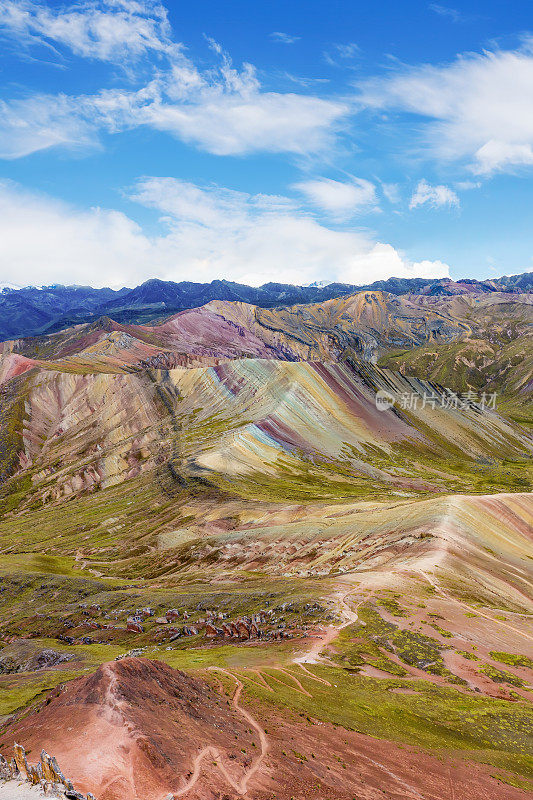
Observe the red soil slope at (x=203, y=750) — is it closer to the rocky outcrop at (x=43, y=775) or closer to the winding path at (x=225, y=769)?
the winding path at (x=225, y=769)

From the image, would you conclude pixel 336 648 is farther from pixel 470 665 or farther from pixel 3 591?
pixel 3 591

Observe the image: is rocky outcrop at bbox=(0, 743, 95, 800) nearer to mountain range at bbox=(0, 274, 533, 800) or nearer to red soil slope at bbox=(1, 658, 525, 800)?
mountain range at bbox=(0, 274, 533, 800)

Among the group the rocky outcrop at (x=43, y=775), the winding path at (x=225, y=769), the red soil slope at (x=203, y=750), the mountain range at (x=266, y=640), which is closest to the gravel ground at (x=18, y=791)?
the rocky outcrop at (x=43, y=775)

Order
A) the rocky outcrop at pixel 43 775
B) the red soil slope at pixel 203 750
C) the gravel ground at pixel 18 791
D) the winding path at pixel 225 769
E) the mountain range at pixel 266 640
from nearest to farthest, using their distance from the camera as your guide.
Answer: the gravel ground at pixel 18 791 → the rocky outcrop at pixel 43 775 → the red soil slope at pixel 203 750 → the winding path at pixel 225 769 → the mountain range at pixel 266 640

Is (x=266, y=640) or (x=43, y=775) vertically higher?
(x=43, y=775)

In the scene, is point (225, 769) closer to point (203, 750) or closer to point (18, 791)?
point (203, 750)

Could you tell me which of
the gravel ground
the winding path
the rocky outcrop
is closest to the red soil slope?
the winding path

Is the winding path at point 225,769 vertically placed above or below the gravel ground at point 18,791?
below

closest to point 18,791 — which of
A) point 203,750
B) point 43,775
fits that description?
point 43,775

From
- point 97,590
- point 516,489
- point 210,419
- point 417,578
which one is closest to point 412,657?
point 417,578

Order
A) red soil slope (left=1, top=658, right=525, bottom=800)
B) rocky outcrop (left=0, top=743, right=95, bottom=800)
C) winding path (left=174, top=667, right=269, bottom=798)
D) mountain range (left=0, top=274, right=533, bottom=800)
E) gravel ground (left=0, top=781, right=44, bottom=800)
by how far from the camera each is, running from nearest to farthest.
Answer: gravel ground (left=0, top=781, right=44, bottom=800) → rocky outcrop (left=0, top=743, right=95, bottom=800) → red soil slope (left=1, top=658, right=525, bottom=800) → winding path (left=174, top=667, right=269, bottom=798) → mountain range (left=0, top=274, right=533, bottom=800)
